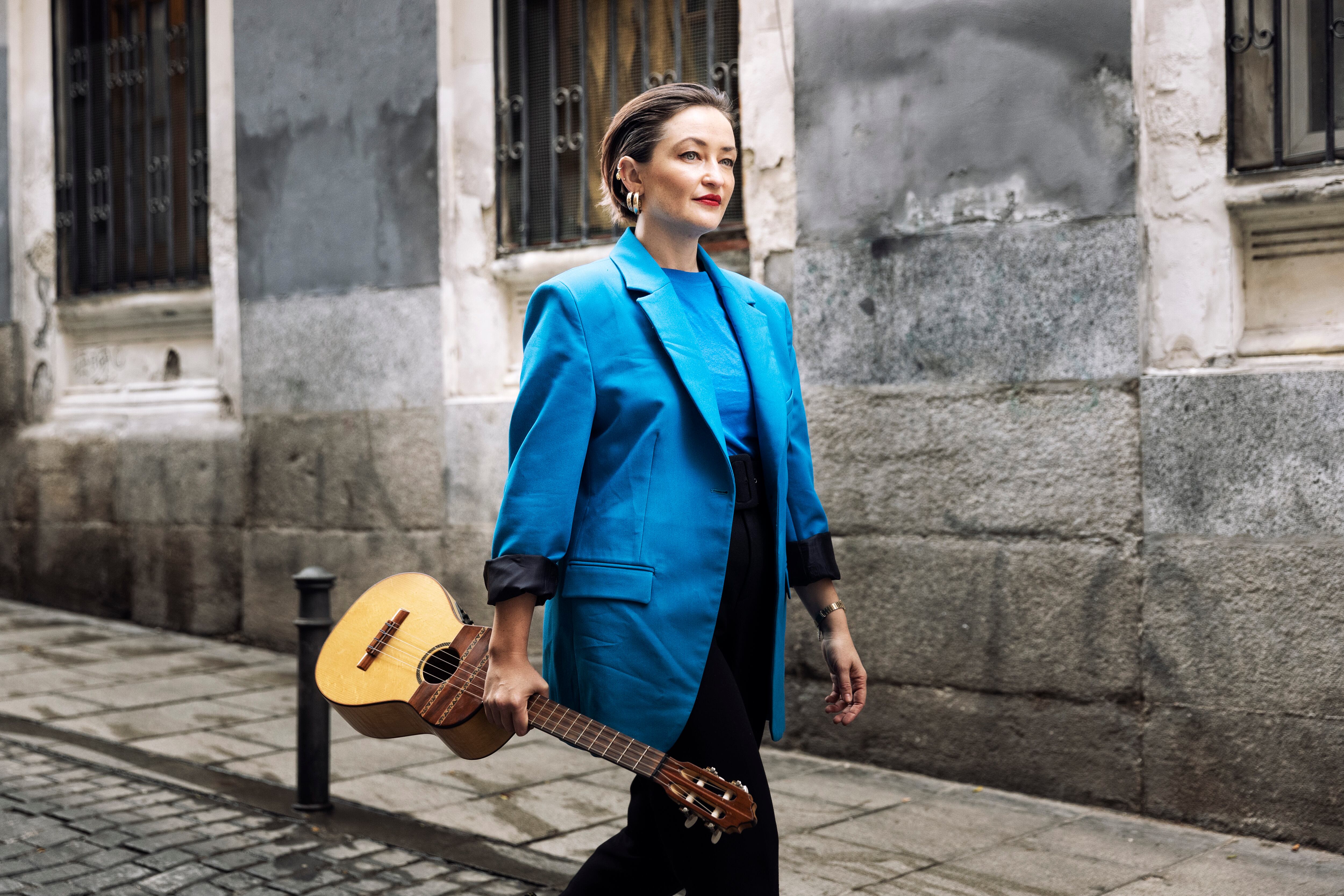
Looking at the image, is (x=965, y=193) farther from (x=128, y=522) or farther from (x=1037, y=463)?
(x=128, y=522)

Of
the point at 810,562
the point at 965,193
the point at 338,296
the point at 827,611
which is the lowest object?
the point at 827,611

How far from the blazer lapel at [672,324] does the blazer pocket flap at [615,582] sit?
274 mm

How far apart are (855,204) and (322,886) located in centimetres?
310

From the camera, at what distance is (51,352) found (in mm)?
8484

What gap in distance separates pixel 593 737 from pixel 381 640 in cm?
53

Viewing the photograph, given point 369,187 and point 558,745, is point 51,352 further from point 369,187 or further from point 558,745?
point 558,745

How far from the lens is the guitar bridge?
8.31ft

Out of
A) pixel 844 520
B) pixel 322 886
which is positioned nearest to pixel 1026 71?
pixel 844 520

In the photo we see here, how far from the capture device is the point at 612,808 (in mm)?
4484

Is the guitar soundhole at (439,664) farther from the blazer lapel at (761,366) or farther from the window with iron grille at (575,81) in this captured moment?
the window with iron grille at (575,81)

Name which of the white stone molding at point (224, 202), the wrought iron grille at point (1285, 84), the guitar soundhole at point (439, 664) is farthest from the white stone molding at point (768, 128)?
the white stone molding at point (224, 202)

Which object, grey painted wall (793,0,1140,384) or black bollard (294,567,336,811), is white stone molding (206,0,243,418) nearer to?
black bollard (294,567,336,811)

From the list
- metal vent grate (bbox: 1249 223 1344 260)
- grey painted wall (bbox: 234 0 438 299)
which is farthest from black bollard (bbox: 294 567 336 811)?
metal vent grate (bbox: 1249 223 1344 260)

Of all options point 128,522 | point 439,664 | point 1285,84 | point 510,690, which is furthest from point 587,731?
point 128,522
